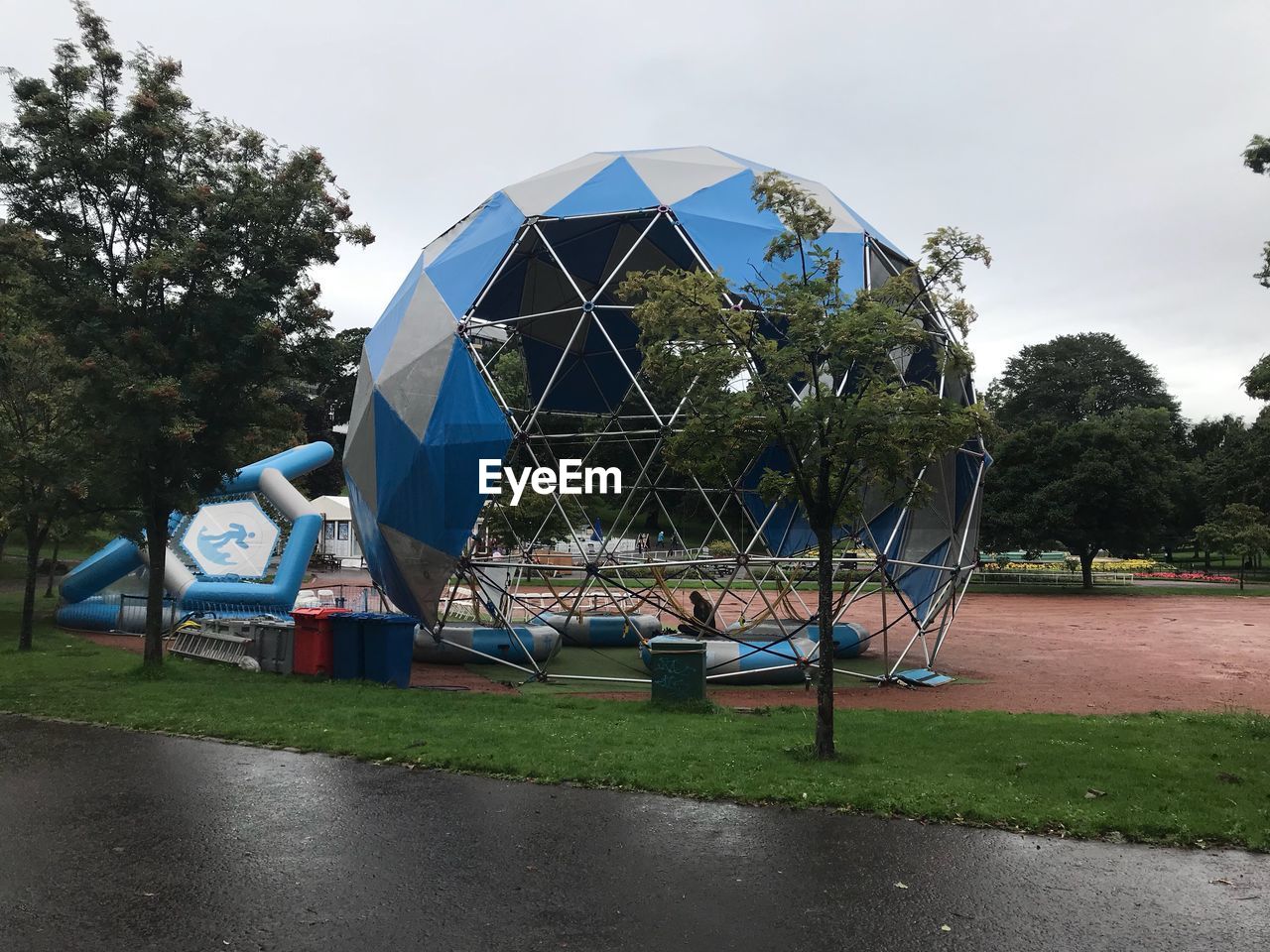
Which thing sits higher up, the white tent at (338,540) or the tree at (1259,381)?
the tree at (1259,381)

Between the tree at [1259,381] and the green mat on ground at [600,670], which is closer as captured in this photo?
the tree at [1259,381]

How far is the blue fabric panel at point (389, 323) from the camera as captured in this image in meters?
16.9

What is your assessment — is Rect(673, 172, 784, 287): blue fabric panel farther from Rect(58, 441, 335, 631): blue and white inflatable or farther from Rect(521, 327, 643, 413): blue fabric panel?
Rect(58, 441, 335, 631): blue and white inflatable

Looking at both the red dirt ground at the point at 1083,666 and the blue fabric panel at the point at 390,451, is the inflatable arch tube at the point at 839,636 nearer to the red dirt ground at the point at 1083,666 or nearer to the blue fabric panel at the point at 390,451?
the red dirt ground at the point at 1083,666

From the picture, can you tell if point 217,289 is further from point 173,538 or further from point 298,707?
point 173,538

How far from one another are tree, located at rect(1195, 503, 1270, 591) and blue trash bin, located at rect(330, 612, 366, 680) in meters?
47.1

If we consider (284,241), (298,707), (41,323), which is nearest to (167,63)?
(284,241)

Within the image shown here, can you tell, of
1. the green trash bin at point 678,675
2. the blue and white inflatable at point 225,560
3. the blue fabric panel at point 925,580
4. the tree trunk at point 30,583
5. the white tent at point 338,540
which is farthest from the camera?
the white tent at point 338,540

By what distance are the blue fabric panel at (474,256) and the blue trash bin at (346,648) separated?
5.83m

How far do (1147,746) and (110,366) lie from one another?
594 inches

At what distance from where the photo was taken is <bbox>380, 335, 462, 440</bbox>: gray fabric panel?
15.6 metres

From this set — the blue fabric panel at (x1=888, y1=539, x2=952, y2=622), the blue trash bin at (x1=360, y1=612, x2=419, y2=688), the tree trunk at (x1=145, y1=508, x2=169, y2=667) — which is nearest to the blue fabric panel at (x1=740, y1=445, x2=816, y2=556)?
the blue fabric panel at (x1=888, y1=539, x2=952, y2=622)

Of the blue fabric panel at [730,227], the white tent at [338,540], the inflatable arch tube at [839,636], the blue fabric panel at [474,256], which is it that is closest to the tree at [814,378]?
the blue fabric panel at [730,227]

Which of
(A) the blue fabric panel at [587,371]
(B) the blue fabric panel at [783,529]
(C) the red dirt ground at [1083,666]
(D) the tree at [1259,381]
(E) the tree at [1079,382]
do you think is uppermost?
(E) the tree at [1079,382]
